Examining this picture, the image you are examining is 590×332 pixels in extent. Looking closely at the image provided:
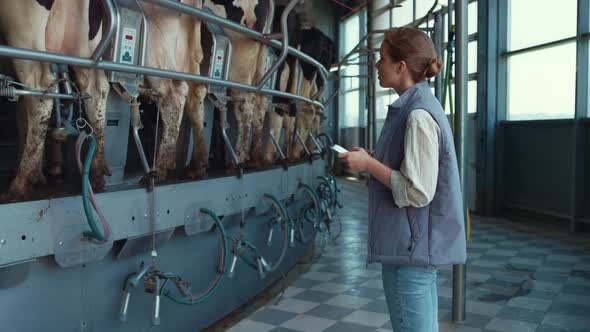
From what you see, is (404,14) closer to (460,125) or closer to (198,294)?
(460,125)

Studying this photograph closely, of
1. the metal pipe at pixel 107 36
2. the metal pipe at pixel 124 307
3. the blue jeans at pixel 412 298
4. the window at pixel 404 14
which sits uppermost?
the window at pixel 404 14

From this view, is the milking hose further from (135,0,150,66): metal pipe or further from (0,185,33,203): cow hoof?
(135,0,150,66): metal pipe

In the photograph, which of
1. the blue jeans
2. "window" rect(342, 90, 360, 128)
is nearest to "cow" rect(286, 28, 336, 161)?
the blue jeans

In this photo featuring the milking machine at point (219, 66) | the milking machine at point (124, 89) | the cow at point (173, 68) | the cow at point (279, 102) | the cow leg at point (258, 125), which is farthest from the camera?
the cow at point (279, 102)

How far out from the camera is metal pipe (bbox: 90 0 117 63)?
155 centimetres

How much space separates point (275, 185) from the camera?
3.07 meters

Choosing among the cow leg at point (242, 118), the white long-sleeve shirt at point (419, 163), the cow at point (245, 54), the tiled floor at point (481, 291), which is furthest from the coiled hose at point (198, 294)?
the white long-sleeve shirt at point (419, 163)

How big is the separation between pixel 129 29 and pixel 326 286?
81.8 inches

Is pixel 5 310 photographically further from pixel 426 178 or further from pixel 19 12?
pixel 426 178

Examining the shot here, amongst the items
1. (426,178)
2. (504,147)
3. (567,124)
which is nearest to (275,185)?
(426,178)

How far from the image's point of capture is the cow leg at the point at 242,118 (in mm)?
2986

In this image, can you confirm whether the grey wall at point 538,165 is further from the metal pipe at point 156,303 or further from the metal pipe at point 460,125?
the metal pipe at point 156,303

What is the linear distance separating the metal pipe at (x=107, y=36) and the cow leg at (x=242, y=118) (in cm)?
138

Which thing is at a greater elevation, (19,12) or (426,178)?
(19,12)
